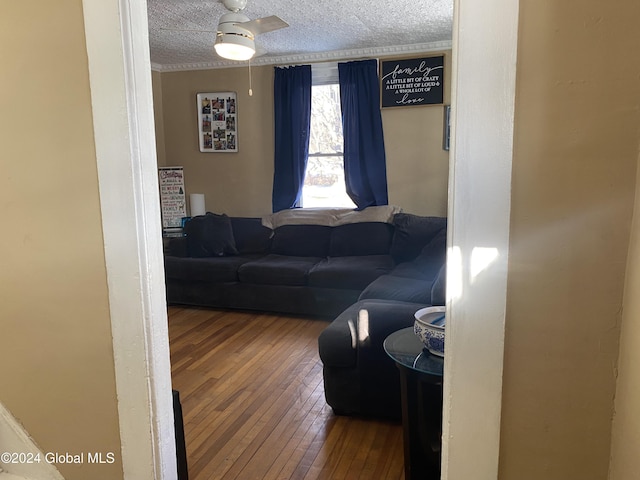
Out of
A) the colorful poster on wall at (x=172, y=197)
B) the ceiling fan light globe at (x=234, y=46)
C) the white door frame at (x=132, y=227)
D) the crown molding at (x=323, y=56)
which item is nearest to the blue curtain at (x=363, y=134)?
the crown molding at (x=323, y=56)

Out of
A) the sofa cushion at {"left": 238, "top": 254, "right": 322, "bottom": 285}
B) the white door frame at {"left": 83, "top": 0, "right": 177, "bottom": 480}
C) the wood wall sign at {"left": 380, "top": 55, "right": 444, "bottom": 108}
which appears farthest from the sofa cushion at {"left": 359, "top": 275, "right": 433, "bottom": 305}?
the white door frame at {"left": 83, "top": 0, "right": 177, "bottom": 480}

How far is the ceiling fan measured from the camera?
9.93ft

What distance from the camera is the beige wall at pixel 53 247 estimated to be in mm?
1389

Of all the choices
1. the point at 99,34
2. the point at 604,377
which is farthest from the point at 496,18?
the point at 99,34

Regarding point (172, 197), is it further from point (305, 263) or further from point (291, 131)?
point (305, 263)

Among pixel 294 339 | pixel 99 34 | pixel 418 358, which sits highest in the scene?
pixel 99 34

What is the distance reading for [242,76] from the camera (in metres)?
5.23

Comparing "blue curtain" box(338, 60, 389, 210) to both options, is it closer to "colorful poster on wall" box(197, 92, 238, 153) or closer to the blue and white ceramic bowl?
"colorful poster on wall" box(197, 92, 238, 153)

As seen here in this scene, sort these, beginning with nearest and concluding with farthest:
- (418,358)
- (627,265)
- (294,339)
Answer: (627,265)
(418,358)
(294,339)

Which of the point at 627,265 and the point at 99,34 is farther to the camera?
the point at 99,34

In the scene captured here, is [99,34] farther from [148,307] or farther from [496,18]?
[496,18]

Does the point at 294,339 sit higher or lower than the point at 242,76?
lower

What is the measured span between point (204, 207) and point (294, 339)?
2.35m

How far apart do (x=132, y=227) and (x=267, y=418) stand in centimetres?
160
